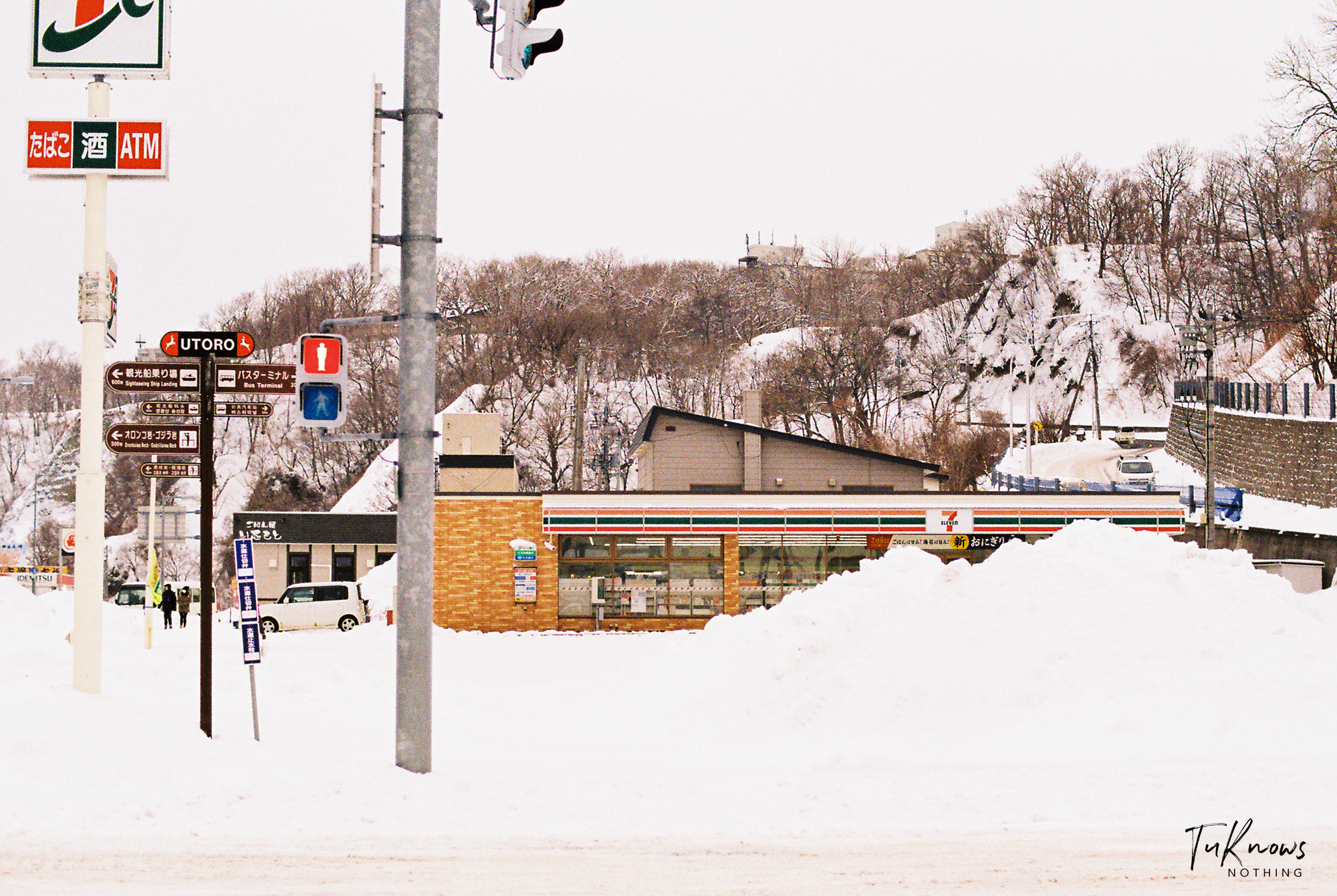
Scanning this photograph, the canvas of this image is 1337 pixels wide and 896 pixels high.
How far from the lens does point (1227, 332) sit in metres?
94.2

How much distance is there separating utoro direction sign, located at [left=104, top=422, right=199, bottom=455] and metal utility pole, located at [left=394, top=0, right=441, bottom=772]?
603cm

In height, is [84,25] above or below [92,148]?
above

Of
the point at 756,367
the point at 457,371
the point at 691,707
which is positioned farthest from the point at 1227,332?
the point at 691,707

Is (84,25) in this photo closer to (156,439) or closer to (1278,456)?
(156,439)

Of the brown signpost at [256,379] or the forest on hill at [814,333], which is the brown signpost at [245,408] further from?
the forest on hill at [814,333]

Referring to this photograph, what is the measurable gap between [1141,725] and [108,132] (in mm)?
12396

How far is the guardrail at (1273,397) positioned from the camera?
4228 cm

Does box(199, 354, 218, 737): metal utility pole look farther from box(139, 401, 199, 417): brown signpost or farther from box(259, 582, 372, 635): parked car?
box(259, 582, 372, 635): parked car

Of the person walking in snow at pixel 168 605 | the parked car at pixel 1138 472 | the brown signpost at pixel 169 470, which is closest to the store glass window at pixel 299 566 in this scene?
the person walking in snow at pixel 168 605

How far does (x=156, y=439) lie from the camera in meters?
14.3

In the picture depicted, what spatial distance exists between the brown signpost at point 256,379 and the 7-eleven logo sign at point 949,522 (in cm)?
2229

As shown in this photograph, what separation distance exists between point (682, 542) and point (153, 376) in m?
20.5

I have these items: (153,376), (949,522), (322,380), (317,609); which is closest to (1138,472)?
(949,522)

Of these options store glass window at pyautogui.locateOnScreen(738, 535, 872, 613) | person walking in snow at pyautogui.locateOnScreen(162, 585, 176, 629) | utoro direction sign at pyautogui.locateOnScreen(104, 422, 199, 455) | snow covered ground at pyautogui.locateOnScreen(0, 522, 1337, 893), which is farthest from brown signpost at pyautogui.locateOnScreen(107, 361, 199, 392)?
person walking in snow at pyautogui.locateOnScreen(162, 585, 176, 629)
